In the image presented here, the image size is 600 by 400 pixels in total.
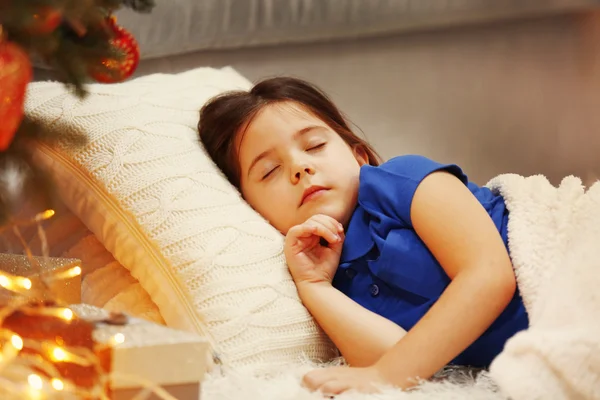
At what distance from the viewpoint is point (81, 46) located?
2.60ft

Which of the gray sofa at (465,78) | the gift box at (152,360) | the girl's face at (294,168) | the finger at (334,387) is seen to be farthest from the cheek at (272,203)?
the gray sofa at (465,78)

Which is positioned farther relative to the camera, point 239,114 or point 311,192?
point 239,114

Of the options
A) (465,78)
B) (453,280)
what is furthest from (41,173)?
(465,78)

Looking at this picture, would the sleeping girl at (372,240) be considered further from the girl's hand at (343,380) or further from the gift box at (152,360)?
the gift box at (152,360)

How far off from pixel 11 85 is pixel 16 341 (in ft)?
→ 0.82

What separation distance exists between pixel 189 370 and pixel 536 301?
468 mm

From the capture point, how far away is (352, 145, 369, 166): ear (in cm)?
132

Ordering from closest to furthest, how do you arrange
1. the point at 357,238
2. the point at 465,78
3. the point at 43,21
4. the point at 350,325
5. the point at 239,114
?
the point at 43,21, the point at 350,325, the point at 357,238, the point at 239,114, the point at 465,78

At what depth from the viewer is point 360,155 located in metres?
1.34

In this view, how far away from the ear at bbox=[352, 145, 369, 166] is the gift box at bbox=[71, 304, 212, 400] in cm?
64

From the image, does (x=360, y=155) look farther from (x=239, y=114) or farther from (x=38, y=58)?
(x=38, y=58)

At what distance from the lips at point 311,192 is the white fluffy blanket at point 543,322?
0.28 m

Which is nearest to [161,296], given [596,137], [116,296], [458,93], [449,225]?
[116,296]

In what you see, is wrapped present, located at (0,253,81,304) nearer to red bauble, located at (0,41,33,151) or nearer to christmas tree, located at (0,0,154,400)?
christmas tree, located at (0,0,154,400)
